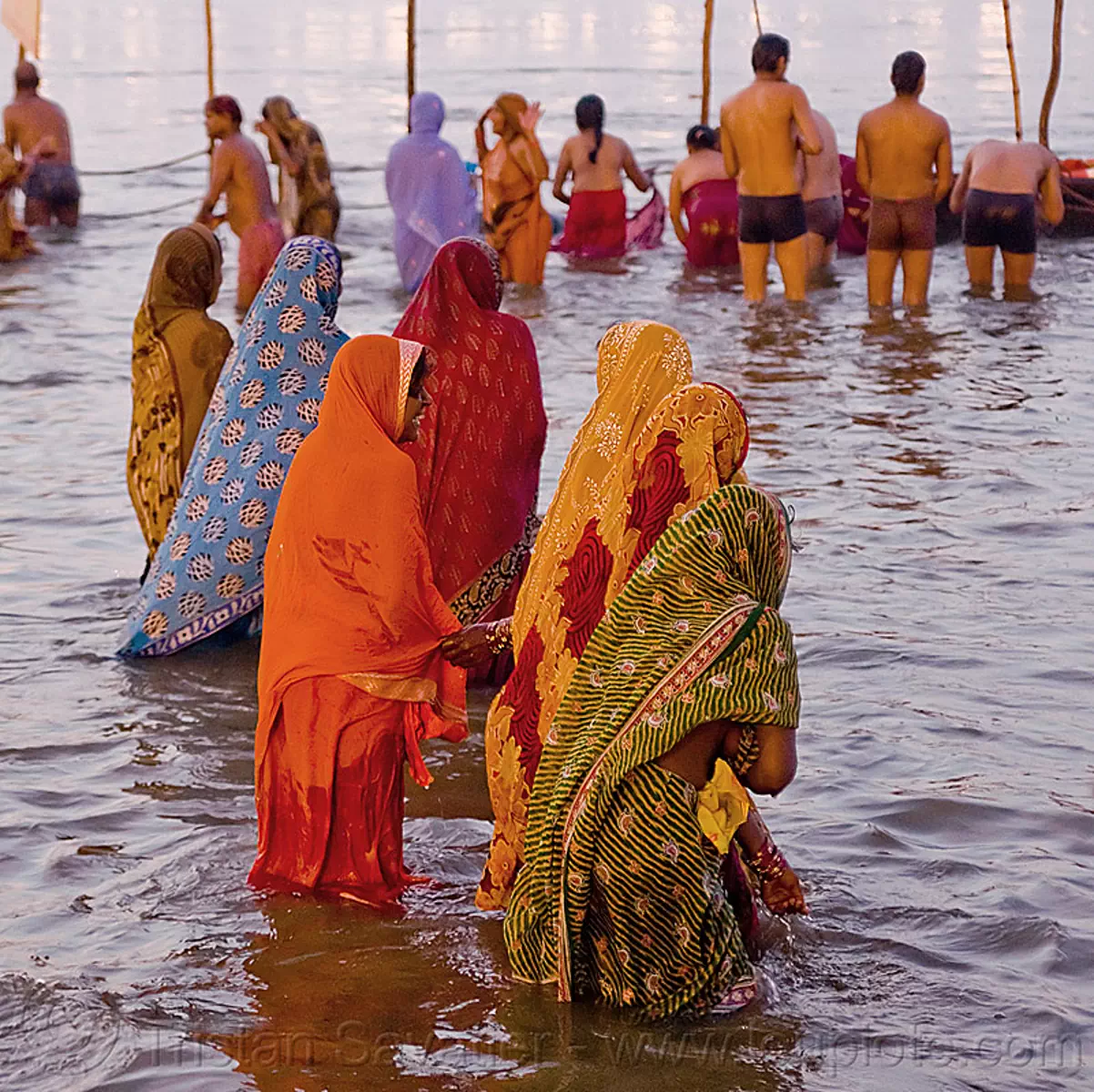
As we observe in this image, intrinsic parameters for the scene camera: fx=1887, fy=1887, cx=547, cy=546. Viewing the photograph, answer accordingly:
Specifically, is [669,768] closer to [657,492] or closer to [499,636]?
[657,492]

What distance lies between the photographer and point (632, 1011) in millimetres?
3514

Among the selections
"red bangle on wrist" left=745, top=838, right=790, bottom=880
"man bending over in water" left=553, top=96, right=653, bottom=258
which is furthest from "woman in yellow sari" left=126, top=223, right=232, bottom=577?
"man bending over in water" left=553, top=96, right=653, bottom=258

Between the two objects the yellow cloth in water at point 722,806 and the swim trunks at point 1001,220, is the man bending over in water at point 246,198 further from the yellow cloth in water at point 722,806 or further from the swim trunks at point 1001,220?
the yellow cloth in water at point 722,806

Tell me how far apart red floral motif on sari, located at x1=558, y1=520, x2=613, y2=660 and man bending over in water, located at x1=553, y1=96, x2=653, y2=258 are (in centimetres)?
979

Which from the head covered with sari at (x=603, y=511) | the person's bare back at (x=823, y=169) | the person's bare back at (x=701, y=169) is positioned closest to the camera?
the head covered with sari at (x=603, y=511)

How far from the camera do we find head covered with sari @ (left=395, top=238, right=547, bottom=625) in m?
5.50

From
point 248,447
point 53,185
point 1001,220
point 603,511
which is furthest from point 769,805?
point 53,185

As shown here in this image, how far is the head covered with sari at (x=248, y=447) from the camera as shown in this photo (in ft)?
18.6

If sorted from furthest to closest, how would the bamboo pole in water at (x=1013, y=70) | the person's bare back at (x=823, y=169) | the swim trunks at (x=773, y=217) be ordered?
the bamboo pole in water at (x=1013, y=70), the person's bare back at (x=823, y=169), the swim trunks at (x=773, y=217)

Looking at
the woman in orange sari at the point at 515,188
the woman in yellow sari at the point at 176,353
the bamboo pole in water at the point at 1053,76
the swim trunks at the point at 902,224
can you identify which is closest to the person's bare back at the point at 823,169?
the swim trunks at the point at 902,224

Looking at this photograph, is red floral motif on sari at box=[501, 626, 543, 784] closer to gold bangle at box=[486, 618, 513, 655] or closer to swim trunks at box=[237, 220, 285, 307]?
gold bangle at box=[486, 618, 513, 655]

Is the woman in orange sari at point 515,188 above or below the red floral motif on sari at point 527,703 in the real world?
above

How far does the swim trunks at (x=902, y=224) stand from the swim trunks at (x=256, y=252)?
3.57m

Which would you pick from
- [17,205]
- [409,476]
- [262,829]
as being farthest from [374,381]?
[17,205]
